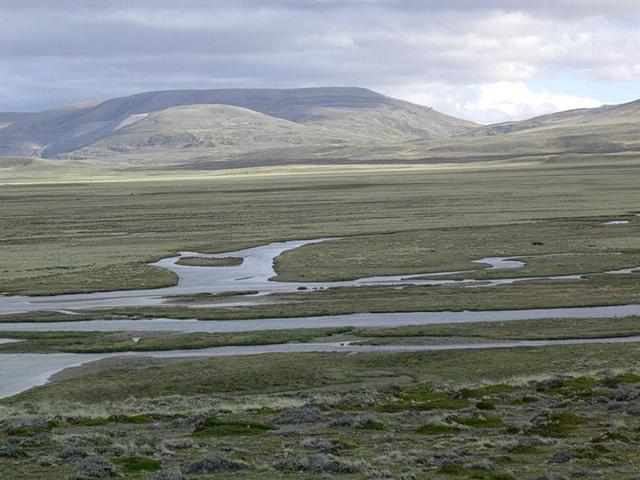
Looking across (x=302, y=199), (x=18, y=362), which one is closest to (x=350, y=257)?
(x=18, y=362)

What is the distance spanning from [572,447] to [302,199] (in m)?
119

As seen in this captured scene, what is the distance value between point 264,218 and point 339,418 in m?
82.7

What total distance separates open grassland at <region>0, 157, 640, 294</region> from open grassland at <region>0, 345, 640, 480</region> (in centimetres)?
2571

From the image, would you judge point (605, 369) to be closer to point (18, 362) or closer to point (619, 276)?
point (18, 362)

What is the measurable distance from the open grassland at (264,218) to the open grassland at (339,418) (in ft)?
84.4

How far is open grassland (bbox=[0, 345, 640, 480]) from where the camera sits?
18844mm

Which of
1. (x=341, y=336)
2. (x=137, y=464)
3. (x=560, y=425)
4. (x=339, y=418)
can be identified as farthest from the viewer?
(x=341, y=336)

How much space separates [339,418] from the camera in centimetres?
2453

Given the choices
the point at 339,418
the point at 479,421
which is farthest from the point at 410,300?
the point at 479,421

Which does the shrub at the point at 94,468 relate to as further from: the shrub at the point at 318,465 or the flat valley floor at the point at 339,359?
the shrub at the point at 318,465

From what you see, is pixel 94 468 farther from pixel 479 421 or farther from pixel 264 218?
pixel 264 218

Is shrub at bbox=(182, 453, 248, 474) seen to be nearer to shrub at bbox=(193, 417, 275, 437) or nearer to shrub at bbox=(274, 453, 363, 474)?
shrub at bbox=(274, 453, 363, 474)

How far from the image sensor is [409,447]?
822 inches

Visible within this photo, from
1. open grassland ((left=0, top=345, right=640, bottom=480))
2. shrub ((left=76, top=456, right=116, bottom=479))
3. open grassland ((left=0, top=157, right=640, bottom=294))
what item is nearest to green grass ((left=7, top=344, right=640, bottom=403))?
open grassland ((left=0, top=345, right=640, bottom=480))
